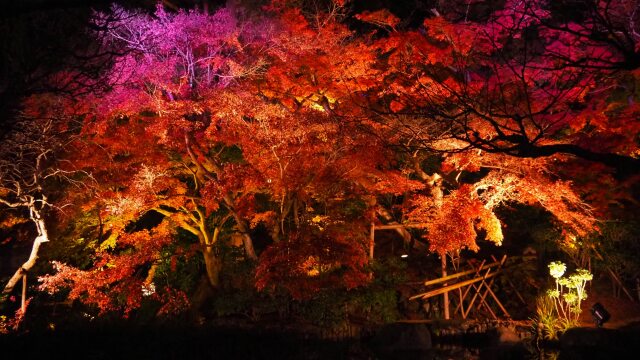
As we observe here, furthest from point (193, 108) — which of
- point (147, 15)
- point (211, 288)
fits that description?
point (211, 288)

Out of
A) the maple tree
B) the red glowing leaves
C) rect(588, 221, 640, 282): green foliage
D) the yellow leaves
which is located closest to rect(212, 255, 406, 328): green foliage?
the maple tree

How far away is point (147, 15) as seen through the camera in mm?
11719

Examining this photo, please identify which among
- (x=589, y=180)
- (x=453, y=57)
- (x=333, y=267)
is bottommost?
(x=333, y=267)

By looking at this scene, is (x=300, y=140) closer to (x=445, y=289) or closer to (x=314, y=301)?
(x=314, y=301)

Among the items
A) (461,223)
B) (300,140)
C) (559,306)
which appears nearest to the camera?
(300,140)

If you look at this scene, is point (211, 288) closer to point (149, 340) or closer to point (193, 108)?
point (193, 108)

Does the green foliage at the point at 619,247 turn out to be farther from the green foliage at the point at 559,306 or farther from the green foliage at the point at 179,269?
the green foliage at the point at 179,269

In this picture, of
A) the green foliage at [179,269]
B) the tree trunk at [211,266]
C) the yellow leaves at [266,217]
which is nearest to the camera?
the yellow leaves at [266,217]

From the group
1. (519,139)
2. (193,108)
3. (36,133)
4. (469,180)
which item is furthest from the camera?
(469,180)

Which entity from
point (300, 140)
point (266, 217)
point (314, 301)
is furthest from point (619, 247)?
point (266, 217)

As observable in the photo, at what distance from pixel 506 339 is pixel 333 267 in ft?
15.2

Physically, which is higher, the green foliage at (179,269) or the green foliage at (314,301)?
the green foliage at (179,269)

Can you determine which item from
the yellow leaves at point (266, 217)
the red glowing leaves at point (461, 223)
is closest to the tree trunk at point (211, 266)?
the yellow leaves at point (266, 217)

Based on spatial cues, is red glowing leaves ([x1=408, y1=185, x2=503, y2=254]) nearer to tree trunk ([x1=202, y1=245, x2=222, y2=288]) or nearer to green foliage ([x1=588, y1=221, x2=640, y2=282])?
green foliage ([x1=588, y1=221, x2=640, y2=282])
